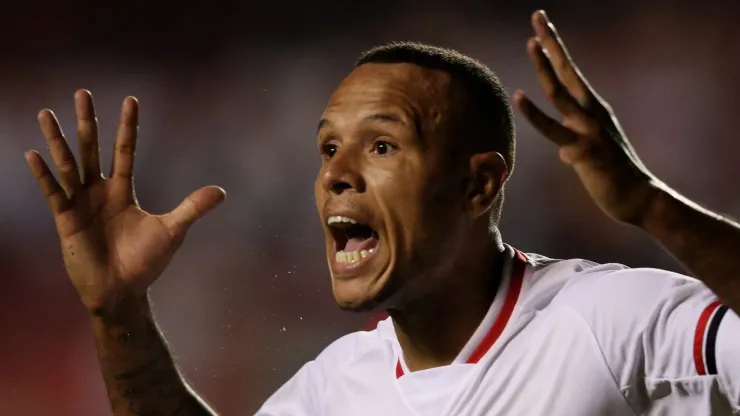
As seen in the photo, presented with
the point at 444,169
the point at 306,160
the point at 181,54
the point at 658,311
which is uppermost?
the point at 181,54

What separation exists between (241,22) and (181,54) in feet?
0.84

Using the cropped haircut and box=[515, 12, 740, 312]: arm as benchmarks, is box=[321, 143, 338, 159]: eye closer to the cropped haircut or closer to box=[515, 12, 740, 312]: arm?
the cropped haircut

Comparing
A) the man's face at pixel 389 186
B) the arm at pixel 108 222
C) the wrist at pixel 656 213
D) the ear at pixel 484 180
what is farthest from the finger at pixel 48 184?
the wrist at pixel 656 213

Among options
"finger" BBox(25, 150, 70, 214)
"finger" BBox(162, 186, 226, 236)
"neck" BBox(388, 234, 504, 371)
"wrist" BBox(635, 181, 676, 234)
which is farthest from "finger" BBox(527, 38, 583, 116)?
"finger" BBox(25, 150, 70, 214)

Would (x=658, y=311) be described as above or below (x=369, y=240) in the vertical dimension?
below

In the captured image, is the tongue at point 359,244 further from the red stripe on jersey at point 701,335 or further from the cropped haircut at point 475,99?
the red stripe on jersey at point 701,335

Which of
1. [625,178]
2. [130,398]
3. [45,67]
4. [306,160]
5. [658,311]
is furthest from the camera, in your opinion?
[45,67]

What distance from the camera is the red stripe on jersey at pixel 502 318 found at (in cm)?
152

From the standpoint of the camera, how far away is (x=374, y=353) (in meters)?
1.70

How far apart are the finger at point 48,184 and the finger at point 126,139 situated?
0.10 m

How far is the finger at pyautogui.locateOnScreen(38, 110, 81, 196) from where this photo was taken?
5.05 feet

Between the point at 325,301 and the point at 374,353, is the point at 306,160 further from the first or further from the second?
the point at 374,353

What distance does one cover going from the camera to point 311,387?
1760mm

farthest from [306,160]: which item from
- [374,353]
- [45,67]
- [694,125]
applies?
[374,353]
